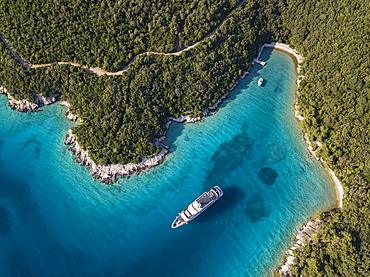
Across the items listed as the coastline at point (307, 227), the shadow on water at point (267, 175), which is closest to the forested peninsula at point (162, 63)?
the coastline at point (307, 227)

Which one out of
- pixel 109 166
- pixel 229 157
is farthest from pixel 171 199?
pixel 229 157

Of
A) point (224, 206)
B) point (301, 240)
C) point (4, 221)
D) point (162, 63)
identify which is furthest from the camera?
point (162, 63)

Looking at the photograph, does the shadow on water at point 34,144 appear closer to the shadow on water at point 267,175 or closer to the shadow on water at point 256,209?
the shadow on water at point 256,209

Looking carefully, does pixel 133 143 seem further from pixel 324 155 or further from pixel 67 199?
pixel 324 155

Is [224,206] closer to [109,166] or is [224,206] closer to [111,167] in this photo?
[111,167]

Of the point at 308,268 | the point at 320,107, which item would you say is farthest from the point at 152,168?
the point at 320,107
